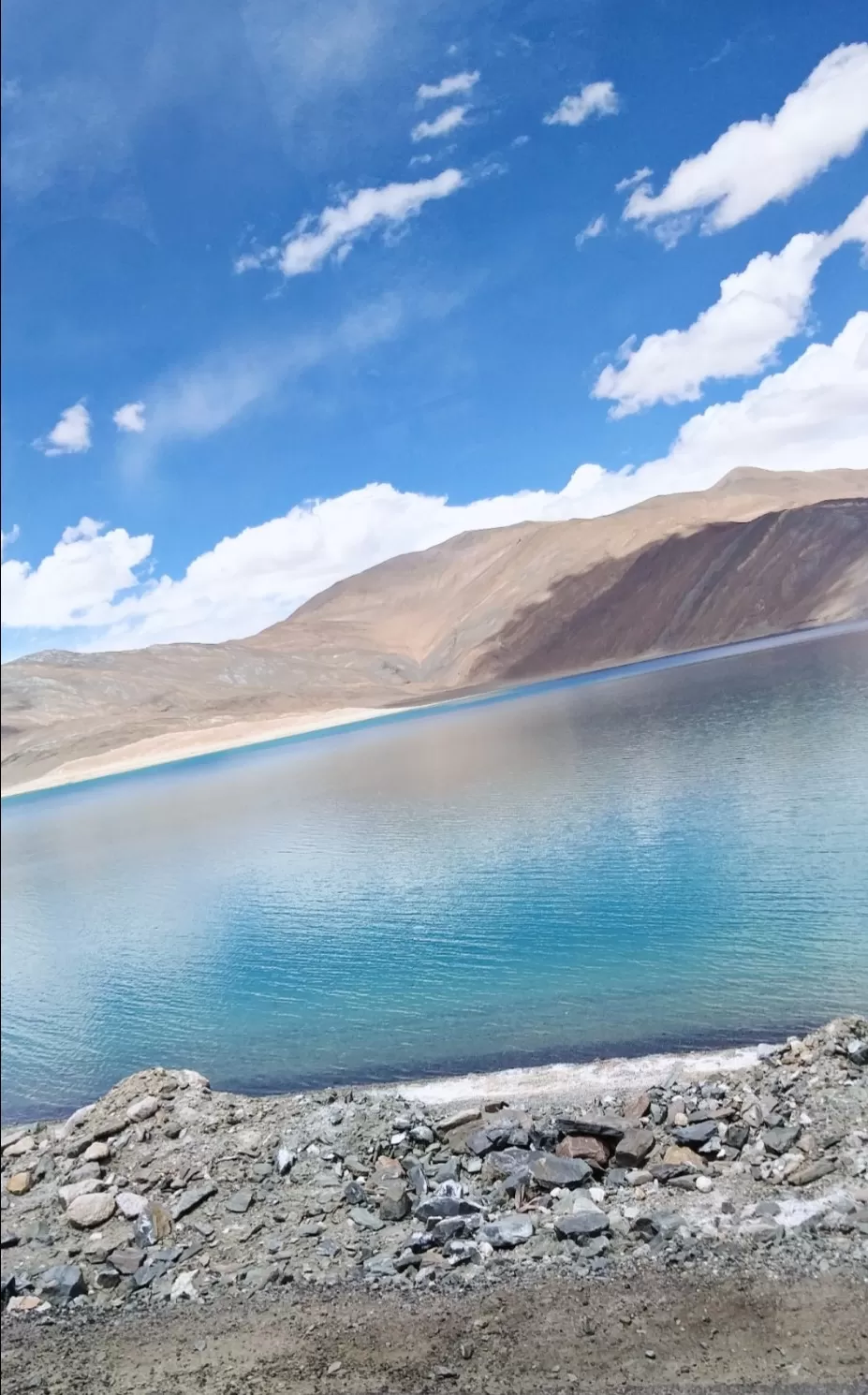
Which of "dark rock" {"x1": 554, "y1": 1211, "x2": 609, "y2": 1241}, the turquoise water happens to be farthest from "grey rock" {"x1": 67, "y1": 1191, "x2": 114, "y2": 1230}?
"dark rock" {"x1": 554, "y1": 1211, "x2": 609, "y2": 1241}

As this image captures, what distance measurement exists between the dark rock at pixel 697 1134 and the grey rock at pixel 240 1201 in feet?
10.8

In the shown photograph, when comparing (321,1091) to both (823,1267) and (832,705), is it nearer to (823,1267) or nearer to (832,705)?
(823,1267)

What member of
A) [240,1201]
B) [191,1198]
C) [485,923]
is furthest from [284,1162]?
[485,923]

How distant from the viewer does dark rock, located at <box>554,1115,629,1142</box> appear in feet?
21.5

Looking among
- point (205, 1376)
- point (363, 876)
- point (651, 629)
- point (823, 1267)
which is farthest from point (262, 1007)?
point (651, 629)

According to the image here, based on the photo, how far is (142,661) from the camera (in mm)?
130250

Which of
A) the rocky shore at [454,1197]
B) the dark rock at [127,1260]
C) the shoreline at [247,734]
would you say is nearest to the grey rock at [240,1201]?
the rocky shore at [454,1197]

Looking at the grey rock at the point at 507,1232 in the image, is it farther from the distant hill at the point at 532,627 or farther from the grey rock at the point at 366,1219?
the distant hill at the point at 532,627

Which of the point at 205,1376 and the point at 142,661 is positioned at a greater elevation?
the point at 142,661

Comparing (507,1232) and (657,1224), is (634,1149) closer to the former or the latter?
(657,1224)

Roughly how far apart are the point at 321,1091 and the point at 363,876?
30.4 ft

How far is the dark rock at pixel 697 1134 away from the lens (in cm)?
625

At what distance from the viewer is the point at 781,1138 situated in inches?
233

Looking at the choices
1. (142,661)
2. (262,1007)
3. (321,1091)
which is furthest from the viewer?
(142,661)
